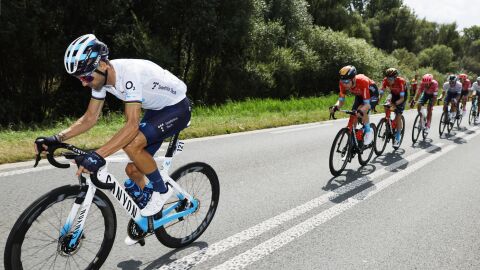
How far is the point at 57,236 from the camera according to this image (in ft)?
9.77

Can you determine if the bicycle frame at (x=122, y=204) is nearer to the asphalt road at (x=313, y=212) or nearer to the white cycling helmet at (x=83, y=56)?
the asphalt road at (x=313, y=212)

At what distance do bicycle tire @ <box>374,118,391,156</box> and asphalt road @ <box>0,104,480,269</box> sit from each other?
27cm

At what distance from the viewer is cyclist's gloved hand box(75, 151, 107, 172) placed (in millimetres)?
2670

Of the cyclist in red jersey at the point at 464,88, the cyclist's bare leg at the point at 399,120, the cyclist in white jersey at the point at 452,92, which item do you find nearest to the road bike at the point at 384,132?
the cyclist's bare leg at the point at 399,120

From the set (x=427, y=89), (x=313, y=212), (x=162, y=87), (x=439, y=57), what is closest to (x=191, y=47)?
(x=427, y=89)

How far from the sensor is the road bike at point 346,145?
6.84m

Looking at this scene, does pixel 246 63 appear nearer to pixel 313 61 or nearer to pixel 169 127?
pixel 313 61

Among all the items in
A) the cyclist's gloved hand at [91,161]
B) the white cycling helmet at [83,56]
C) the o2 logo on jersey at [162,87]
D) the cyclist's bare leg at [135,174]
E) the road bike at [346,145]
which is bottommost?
the road bike at [346,145]

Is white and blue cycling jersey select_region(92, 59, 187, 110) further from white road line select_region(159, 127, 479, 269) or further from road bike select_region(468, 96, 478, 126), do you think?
road bike select_region(468, 96, 478, 126)

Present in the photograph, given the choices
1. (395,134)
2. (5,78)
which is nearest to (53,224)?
(395,134)

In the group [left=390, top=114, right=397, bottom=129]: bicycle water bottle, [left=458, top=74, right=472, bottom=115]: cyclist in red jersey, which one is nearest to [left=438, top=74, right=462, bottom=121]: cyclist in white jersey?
[left=458, top=74, right=472, bottom=115]: cyclist in red jersey

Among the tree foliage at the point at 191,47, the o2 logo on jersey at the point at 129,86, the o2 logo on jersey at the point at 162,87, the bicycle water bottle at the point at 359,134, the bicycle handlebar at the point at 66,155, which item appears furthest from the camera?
the tree foliage at the point at 191,47

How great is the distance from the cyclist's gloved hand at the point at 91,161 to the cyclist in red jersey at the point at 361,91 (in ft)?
16.6

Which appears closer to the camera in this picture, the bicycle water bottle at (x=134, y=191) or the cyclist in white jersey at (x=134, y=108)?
the cyclist in white jersey at (x=134, y=108)
